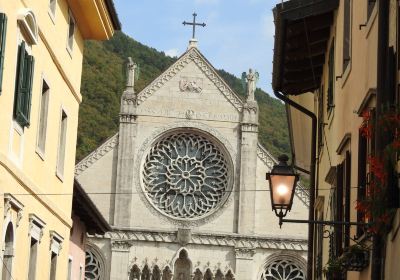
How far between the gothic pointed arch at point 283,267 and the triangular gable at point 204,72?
709cm

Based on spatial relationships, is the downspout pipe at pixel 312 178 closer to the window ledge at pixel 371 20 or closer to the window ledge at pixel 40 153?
the window ledge at pixel 40 153

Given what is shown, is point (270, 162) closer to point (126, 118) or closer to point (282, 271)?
point (282, 271)

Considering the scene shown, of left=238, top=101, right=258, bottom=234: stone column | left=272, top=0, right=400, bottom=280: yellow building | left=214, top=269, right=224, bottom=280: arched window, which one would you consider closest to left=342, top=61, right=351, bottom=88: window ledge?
left=272, top=0, right=400, bottom=280: yellow building

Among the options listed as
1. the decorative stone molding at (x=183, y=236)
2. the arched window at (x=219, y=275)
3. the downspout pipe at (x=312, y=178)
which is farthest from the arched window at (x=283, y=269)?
the downspout pipe at (x=312, y=178)

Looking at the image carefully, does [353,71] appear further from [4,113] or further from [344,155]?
[4,113]

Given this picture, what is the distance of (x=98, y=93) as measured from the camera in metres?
94.6

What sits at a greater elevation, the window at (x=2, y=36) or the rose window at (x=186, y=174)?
the rose window at (x=186, y=174)

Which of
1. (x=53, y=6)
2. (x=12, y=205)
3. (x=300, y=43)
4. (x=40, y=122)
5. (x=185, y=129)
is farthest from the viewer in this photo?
(x=185, y=129)

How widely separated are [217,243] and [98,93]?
1799 inches

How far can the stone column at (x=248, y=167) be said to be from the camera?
2015 inches

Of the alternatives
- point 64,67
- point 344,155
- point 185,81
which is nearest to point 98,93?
point 185,81

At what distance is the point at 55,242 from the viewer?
18953mm

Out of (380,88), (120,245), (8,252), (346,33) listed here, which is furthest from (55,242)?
(120,245)

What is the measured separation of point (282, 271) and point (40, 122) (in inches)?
1346
